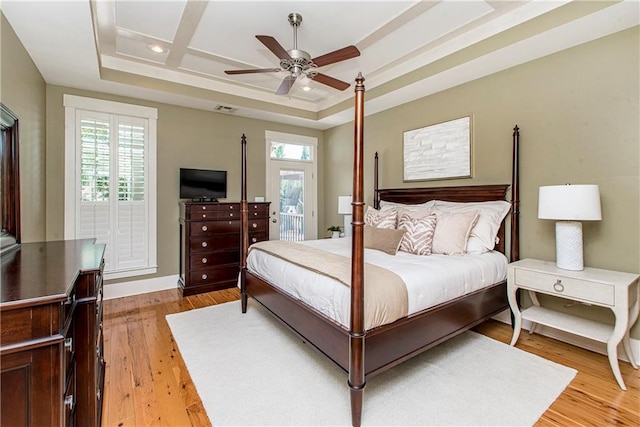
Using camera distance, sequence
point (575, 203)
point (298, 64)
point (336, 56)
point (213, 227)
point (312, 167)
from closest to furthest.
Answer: point (575, 203) < point (336, 56) < point (298, 64) < point (213, 227) < point (312, 167)

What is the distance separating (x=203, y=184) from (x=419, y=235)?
3228 mm

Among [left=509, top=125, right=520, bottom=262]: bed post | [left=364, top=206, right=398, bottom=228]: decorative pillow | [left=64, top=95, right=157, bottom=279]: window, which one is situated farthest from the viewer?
[left=64, top=95, right=157, bottom=279]: window

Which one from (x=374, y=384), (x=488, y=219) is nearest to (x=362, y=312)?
(x=374, y=384)

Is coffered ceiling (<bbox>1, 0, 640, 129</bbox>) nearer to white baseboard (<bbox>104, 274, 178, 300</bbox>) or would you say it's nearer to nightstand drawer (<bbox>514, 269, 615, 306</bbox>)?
nightstand drawer (<bbox>514, 269, 615, 306</bbox>)

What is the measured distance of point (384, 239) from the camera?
10.3ft

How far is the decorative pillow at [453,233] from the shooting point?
9.51 feet

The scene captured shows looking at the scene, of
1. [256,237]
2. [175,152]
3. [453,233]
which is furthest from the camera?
[256,237]

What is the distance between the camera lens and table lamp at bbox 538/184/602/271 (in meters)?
2.28

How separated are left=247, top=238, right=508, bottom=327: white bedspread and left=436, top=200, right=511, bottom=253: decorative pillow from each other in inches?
5.3

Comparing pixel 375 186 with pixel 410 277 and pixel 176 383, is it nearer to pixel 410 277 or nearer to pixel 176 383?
pixel 410 277

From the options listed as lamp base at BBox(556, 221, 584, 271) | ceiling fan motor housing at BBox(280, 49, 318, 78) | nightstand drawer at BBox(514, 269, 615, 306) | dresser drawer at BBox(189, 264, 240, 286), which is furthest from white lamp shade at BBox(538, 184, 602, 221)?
dresser drawer at BBox(189, 264, 240, 286)

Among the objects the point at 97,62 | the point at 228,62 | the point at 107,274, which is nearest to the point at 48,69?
the point at 97,62

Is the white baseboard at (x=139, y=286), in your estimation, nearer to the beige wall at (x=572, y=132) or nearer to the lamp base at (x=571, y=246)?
the beige wall at (x=572, y=132)

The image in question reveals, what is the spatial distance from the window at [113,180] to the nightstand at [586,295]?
446cm
